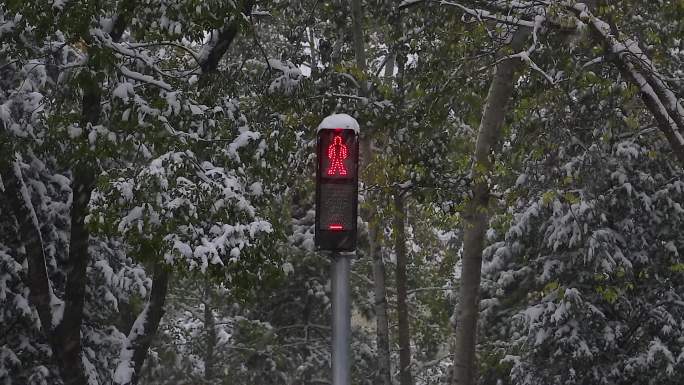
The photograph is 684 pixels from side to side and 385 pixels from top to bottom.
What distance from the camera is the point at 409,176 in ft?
41.5

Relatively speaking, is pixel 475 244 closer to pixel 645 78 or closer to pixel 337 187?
pixel 645 78

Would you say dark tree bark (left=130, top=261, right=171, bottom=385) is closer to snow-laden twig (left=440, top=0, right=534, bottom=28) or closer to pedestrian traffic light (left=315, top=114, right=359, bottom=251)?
snow-laden twig (left=440, top=0, right=534, bottom=28)

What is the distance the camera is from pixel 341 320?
512 centimetres

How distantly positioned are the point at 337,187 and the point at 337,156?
0.18 m

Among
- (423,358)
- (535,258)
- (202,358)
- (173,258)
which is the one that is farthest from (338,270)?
(423,358)

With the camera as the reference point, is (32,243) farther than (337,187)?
Yes

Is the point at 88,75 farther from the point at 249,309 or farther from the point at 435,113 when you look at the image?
the point at 249,309

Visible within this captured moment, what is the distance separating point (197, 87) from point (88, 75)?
6.89 ft

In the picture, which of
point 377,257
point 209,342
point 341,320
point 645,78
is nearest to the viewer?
point 341,320

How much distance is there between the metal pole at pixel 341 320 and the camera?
504 cm

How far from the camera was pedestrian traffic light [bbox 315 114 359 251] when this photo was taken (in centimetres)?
520

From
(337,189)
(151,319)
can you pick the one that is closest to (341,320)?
(337,189)

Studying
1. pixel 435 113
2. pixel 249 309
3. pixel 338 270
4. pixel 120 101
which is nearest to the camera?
pixel 338 270

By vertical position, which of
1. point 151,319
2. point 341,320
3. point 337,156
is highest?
point 151,319
